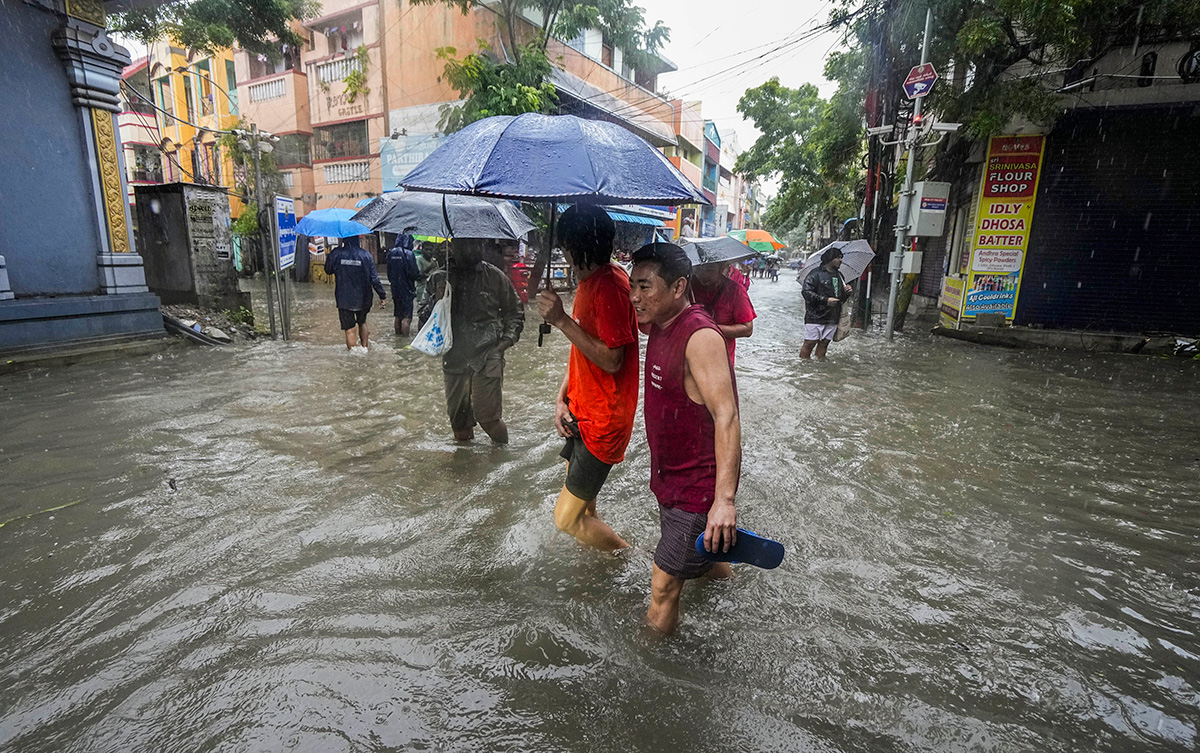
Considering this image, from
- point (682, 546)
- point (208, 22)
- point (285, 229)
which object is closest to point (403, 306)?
point (285, 229)

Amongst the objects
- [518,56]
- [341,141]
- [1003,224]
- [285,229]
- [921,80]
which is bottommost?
[285,229]

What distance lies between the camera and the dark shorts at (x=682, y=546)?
2.32 metres

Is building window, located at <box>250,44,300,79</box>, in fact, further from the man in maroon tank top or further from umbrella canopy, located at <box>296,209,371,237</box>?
the man in maroon tank top

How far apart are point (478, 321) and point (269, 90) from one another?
2312cm

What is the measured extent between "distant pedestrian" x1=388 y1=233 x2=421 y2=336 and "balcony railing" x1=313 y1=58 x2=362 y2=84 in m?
12.8

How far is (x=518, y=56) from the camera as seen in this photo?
611 inches

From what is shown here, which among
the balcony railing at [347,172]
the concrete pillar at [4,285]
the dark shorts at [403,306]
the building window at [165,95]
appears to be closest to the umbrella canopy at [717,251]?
the dark shorts at [403,306]

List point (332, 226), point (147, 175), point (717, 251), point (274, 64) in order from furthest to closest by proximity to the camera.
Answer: point (147, 175), point (274, 64), point (332, 226), point (717, 251)

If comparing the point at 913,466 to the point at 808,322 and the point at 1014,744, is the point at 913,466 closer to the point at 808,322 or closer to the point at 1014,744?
the point at 1014,744

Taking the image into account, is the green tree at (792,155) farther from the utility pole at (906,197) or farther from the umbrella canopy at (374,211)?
the umbrella canopy at (374,211)

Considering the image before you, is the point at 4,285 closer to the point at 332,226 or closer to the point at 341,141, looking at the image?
the point at 332,226

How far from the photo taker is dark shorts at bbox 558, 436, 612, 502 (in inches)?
113

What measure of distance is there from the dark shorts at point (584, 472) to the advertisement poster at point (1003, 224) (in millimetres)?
11197

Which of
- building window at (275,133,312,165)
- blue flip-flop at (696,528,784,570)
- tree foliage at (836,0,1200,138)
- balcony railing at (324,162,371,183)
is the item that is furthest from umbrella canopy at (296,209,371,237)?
building window at (275,133,312,165)
